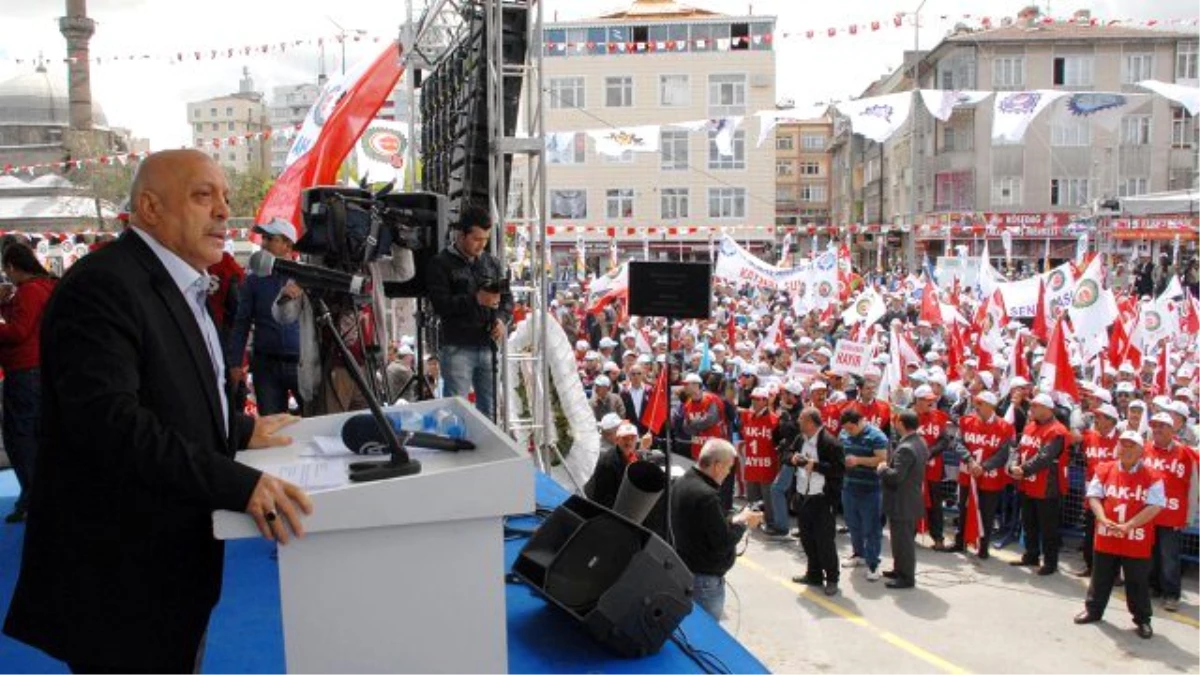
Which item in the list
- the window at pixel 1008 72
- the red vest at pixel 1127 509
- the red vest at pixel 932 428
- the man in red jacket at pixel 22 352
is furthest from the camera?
the window at pixel 1008 72

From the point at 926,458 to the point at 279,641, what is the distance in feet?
25.8

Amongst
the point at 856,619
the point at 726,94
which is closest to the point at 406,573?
the point at 856,619

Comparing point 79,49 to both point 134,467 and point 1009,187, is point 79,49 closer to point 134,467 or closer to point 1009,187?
point 1009,187

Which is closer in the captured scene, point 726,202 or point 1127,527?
point 1127,527

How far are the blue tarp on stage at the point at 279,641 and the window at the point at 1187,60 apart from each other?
182 feet

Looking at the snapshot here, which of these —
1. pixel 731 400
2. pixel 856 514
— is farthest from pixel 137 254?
pixel 731 400

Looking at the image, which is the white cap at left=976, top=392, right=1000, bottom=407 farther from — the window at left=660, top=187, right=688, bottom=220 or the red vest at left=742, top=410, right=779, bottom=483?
the window at left=660, top=187, right=688, bottom=220

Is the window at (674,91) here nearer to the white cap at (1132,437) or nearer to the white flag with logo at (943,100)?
the white flag with logo at (943,100)

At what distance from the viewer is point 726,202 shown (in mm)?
45812

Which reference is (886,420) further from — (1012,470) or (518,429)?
(518,429)

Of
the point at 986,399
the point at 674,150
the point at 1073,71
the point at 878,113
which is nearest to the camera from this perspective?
the point at 986,399

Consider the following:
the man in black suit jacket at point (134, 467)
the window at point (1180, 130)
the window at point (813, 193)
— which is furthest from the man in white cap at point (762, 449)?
the window at point (813, 193)

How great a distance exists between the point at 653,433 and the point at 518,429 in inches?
167

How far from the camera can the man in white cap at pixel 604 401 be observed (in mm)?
12508
